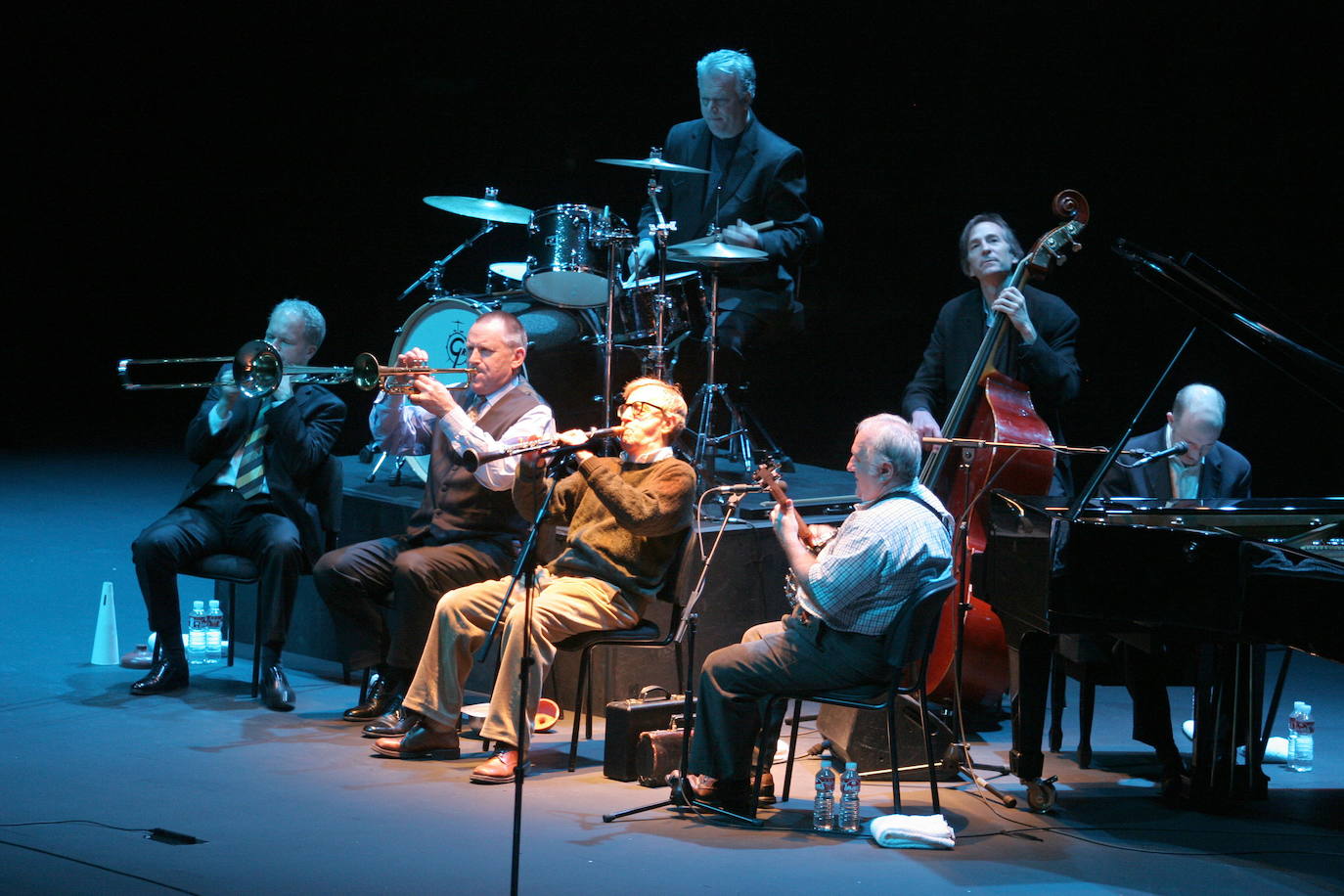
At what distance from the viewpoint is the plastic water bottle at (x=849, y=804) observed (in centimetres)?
412

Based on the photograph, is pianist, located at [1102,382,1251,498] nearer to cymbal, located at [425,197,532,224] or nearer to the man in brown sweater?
the man in brown sweater

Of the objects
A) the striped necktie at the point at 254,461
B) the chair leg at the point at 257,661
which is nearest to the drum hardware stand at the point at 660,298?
the striped necktie at the point at 254,461

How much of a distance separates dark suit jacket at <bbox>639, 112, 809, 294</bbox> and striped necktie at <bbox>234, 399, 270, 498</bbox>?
188 centimetres

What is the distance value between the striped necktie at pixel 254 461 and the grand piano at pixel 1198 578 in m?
2.75

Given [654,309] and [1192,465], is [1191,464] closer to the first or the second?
[1192,465]

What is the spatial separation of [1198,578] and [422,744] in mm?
A: 2458

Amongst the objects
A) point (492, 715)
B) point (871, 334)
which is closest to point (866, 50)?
point (871, 334)

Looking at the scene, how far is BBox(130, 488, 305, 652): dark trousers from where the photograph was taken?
542cm

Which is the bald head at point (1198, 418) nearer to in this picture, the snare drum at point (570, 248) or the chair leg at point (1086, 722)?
the chair leg at point (1086, 722)

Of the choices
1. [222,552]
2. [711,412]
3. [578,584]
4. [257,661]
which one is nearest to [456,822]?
[578,584]

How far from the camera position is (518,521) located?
5.29 meters

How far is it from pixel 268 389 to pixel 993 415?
8.87 feet

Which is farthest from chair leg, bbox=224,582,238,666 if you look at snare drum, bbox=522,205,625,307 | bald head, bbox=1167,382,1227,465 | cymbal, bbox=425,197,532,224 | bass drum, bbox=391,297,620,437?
bald head, bbox=1167,382,1227,465

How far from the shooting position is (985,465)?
501cm
